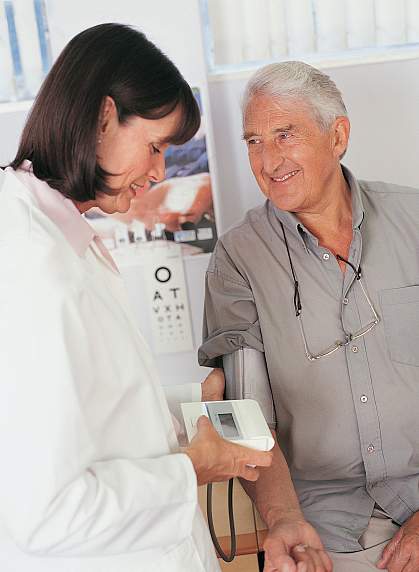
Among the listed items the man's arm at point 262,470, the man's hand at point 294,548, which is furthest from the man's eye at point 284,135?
the man's hand at point 294,548

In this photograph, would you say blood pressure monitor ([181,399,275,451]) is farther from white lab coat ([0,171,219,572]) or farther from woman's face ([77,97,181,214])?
woman's face ([77,97,181,214])

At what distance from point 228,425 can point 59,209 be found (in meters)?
0.44

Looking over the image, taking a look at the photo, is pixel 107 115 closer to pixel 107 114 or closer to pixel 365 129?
pixel 107 114

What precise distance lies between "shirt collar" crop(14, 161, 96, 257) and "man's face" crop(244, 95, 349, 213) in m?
0.72

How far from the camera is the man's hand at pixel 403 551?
158cm

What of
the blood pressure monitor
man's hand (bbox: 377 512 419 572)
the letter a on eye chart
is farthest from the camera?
the letter a on eye chart

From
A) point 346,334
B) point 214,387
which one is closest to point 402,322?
point 346,334

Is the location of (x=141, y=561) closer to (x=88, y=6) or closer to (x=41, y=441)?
(x=41, y=441)

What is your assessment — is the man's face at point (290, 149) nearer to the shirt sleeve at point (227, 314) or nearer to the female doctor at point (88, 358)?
the shirt sleeve at point (227, 314)

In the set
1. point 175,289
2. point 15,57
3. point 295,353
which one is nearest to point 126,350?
point 295,353

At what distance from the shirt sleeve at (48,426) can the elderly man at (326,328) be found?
0.76 metres

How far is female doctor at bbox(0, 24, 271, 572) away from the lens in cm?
90

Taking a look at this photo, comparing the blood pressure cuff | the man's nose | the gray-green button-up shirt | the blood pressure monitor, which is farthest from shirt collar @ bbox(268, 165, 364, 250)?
Answer: the blood pressure monitor

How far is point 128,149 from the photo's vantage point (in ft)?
3.55
